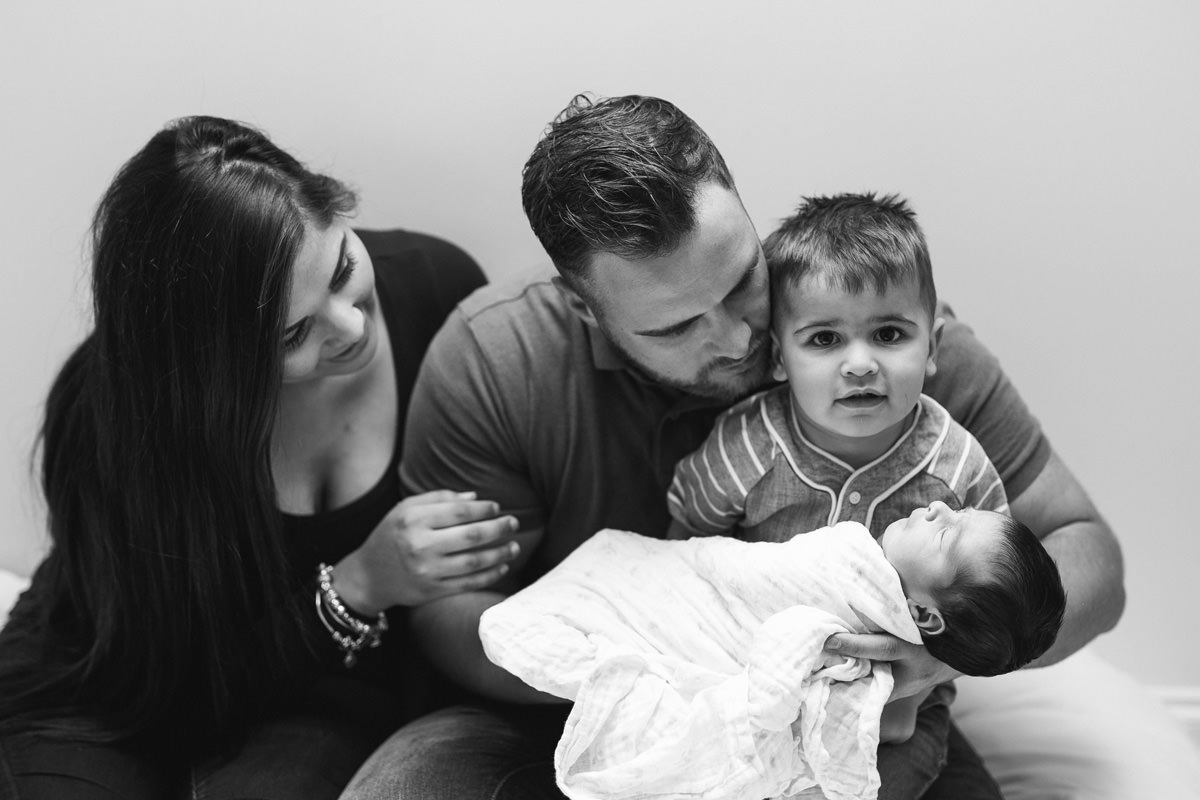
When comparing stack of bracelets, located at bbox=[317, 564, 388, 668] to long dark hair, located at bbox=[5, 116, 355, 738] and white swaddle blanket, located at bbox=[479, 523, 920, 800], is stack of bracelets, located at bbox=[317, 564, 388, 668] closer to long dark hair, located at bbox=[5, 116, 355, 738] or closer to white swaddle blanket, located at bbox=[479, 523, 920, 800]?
long dark hair, located at bbox=[5, 116, 355, 738]

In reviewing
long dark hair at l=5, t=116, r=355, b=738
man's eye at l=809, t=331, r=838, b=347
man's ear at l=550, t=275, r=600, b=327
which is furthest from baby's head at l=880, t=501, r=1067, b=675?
long dark hair at l=5, t=116, r=355, b=738

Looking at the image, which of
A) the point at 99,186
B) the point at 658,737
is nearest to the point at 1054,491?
the point at 658,737

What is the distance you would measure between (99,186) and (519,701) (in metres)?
1.03

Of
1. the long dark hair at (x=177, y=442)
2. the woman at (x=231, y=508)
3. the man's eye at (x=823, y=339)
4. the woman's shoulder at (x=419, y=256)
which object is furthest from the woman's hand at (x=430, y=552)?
the man's eye at (x=823, y=339)

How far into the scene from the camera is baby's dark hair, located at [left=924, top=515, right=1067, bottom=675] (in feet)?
3.86

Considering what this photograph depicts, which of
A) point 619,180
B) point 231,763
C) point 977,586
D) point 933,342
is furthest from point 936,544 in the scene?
point 231,763

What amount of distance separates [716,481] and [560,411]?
24cm

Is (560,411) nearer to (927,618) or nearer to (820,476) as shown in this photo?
(820,476)

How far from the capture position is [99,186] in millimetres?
1877

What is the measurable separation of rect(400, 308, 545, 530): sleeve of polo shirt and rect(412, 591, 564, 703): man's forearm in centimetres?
14

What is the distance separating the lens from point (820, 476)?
4.69 ft

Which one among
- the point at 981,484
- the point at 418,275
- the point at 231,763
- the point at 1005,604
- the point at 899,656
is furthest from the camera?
the point at 418,275

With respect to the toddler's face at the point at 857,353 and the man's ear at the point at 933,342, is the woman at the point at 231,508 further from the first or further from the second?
the man's ear at the point at 933,342

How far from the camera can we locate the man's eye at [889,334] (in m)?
1.34
